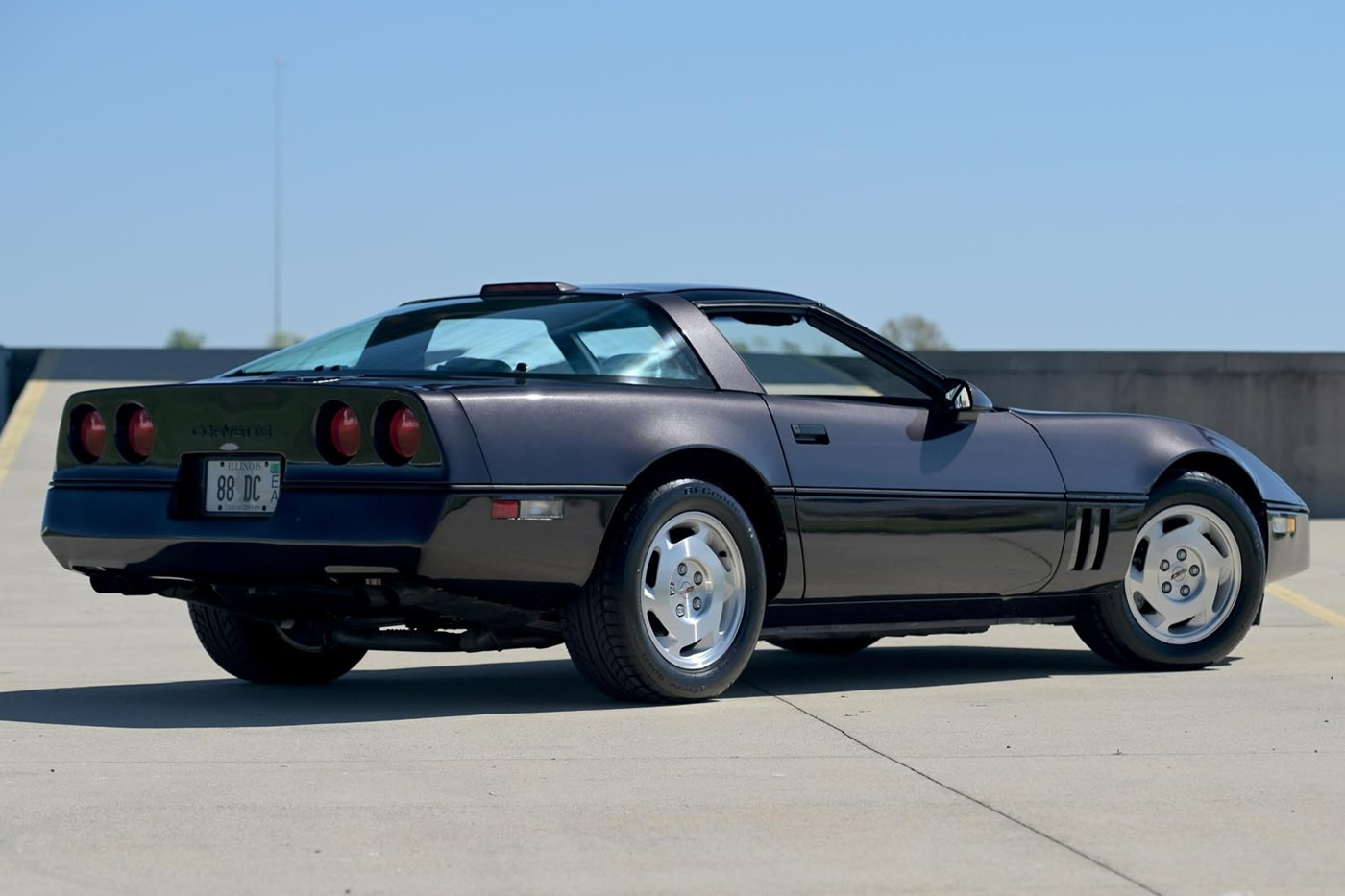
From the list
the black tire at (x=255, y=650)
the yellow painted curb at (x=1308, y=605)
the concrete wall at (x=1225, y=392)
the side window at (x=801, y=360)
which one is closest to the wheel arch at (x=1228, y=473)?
the side window at (x=801, y=360)

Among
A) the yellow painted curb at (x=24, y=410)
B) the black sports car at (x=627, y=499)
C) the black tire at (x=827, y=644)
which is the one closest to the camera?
the black sports car at (x=627, y=499)

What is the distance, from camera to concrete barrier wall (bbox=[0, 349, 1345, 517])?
17953 mm

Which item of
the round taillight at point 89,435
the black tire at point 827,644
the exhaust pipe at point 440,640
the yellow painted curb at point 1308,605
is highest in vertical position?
the round taillight at point 89,435

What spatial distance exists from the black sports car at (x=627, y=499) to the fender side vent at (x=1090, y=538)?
1 cm

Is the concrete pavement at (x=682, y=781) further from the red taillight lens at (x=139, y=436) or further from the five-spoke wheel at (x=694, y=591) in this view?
the red taillight lens at (x=139, y=436)

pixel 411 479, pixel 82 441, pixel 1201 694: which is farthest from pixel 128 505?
pixel 1201 694

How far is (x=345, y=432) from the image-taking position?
5.92m

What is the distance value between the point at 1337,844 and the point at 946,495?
288 centimetres

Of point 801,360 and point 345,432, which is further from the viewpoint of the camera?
point 801,360

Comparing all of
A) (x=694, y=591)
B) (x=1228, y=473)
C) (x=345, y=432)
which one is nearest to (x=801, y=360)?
(x=694, y=591)

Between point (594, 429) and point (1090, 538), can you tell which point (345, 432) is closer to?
point (594, 429)

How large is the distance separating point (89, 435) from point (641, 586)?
178 cm

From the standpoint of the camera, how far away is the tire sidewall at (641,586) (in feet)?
20.0

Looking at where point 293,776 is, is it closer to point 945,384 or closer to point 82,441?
point 82,441
